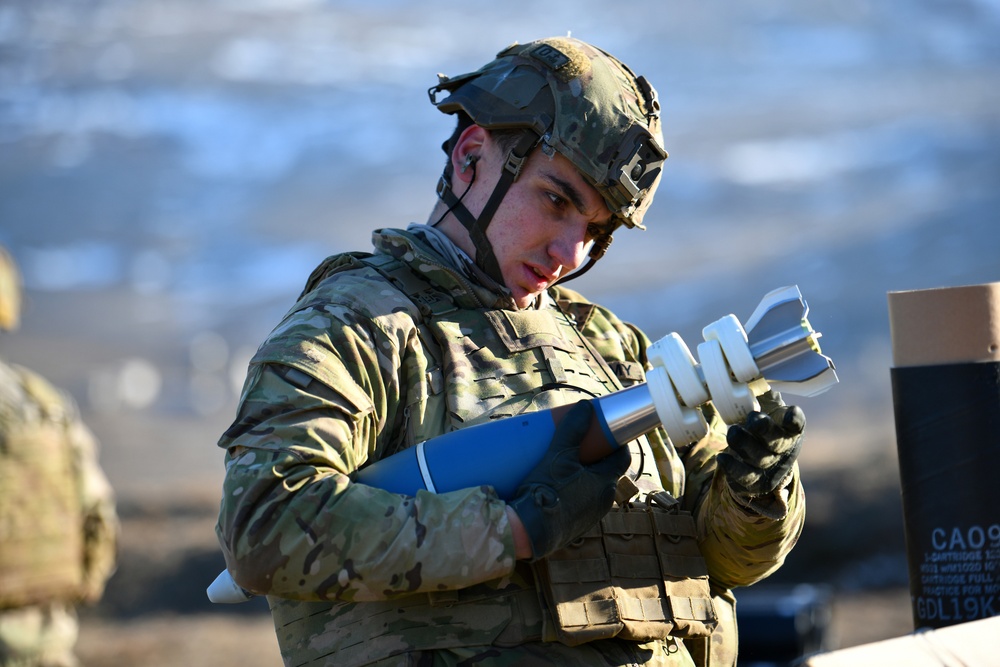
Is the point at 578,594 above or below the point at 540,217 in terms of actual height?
below

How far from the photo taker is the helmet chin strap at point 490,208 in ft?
10.7

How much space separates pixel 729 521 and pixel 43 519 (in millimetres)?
6163

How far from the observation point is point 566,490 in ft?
9.05

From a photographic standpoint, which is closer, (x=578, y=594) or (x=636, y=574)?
(x=578, y=594)

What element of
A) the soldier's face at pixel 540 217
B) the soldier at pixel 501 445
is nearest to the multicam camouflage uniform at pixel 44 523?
the soldier at pixel 501 445

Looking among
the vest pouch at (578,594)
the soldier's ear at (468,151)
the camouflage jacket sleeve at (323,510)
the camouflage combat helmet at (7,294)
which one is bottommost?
the vest pouch at (578,594)

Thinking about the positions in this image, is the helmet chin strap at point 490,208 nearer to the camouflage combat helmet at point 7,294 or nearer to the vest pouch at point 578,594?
the vest pouch at point 578,594

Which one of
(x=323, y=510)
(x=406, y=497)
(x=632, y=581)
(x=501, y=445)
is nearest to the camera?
(x=323, y=510)

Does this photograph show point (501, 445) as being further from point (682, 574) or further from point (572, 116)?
point (572, 116)

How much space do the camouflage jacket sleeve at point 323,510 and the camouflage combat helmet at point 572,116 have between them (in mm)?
770

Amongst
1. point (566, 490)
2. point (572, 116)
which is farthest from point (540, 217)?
point (566, 490)

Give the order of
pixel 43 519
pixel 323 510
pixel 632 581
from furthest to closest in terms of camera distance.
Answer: pixel 43 519, pixel 632 581, pixel 323 510

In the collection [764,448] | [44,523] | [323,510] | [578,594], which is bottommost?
[578,594]

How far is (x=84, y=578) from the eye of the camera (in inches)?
334
